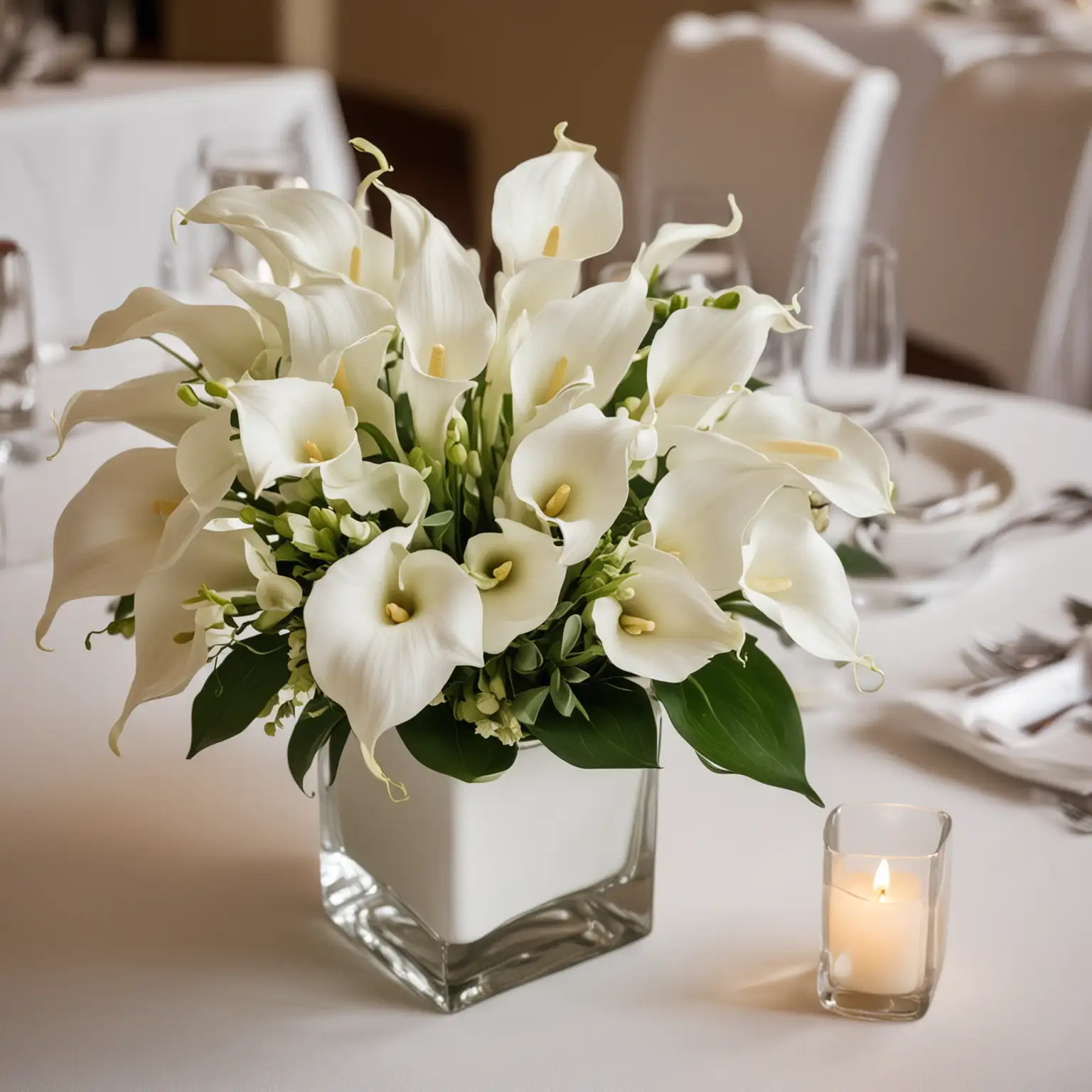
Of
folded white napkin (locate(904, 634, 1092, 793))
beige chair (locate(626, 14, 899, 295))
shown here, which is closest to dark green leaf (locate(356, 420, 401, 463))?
folded white napkin (locate(904, 634, 1092, 793))

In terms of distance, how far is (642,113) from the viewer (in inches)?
95.0

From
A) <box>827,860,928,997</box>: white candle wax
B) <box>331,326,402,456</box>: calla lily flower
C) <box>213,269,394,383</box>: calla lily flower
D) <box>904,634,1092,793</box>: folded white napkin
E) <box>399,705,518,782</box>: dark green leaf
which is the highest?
<box>213,269,394,383</box>: calla lily flower

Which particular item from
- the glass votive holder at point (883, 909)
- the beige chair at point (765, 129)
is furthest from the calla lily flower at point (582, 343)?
the beige chair at point (765, 129)

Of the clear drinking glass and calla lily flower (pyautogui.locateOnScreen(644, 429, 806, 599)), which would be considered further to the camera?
the clear drinking glass

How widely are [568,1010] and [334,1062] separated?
4.3 inches

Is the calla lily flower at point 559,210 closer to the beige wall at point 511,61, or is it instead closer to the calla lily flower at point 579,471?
the calla lily flower at point 579,471

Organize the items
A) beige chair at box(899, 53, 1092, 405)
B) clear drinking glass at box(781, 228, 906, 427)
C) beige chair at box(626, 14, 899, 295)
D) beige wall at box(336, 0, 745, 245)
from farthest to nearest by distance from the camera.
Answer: beige wall at box(336, 0, 745, 245), beige chair at box(626, 14, 899, 295), beige chair at box(899, 53, 1092, 405), clear drinking glass at box(781, 228, 906, 427)

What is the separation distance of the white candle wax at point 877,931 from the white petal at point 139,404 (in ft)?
1.19

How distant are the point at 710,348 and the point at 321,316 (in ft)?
0.57

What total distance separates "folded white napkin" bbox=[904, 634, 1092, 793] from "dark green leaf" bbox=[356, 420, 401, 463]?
42 centimetres

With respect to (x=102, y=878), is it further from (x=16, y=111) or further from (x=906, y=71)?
(x=906, y=71)

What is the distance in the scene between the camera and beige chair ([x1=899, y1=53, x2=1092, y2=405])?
1924 millimetres

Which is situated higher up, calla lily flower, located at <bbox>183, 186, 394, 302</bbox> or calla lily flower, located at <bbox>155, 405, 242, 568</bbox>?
calla lily flower, located at <bbox>183, 186, 394, 302</bbox>

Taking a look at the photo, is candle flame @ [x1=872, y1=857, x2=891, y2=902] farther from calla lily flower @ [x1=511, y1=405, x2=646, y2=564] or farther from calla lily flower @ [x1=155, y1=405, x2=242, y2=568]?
calla lily flower @ [x1=155, y1=405, x2=242, y2=568]
